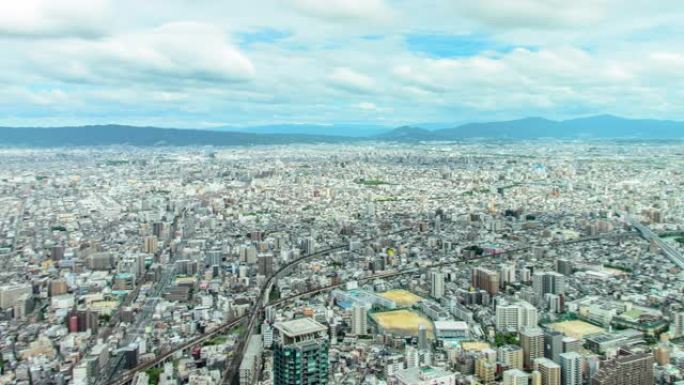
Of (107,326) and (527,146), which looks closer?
(107,326)

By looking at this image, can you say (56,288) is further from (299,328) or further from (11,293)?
(299,328)

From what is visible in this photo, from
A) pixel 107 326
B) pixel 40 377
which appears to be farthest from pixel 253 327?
pixel 40 377

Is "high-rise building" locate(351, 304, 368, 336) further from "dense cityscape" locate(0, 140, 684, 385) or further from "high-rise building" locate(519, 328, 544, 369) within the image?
"high-rise building" locate(519, 328, 544, 369)

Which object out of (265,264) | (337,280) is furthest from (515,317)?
(265,264)

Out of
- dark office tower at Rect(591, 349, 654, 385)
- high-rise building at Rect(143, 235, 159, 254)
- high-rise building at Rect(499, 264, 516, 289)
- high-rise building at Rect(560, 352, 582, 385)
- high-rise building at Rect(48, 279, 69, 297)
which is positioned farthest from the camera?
high-rise building at Rect(143, 235, 159, 254)

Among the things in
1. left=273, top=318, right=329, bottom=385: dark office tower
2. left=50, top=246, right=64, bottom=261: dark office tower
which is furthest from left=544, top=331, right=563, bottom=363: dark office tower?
left=50, top=246, right=64, bottom=261: dark office tower

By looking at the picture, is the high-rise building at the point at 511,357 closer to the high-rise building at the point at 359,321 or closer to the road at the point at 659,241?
the high-rise building at the point at 359,321

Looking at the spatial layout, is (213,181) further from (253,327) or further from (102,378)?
(102,378)

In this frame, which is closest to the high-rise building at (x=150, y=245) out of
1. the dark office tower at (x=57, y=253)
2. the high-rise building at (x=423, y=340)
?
the dark office tower at (x=57, y=253)
